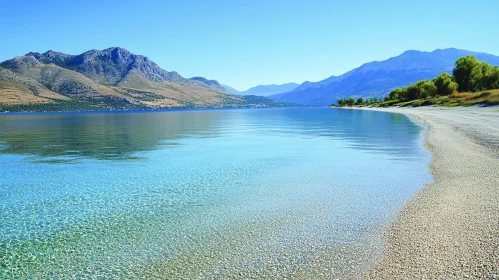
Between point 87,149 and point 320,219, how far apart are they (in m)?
33.8

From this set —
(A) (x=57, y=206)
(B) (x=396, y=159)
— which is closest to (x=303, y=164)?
(B) (x=396, y=159)

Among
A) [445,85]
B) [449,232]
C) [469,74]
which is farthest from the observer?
[445,85]

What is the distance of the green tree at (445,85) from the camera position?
148250 mm

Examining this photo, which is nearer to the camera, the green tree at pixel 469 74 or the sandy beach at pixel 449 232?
the sandy beach at pixel 449 232

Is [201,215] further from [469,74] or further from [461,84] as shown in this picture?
[461,84]

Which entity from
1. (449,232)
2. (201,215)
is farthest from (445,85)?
(201,215)

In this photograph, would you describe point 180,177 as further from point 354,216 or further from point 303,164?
point 354,216

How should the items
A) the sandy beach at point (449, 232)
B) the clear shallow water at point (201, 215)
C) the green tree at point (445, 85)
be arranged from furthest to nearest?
the green tree at point (445, 85) → the clear shallow water at point (201, 215) → the sandy beach at point (449, 232)

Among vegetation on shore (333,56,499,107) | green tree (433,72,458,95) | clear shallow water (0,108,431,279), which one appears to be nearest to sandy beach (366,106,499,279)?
clear shallow water (0,108,431,279)

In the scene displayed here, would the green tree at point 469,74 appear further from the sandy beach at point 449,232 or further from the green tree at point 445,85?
the sandy beach at point 449,232

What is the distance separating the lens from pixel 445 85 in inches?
6093

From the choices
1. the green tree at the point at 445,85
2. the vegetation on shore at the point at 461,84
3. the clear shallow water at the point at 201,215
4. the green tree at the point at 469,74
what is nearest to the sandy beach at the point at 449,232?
the clear shallow water at the point at 201,215

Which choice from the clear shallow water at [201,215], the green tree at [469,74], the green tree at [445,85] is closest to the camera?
the clear shallow water at [201,215]

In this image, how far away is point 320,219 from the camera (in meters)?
14.2
